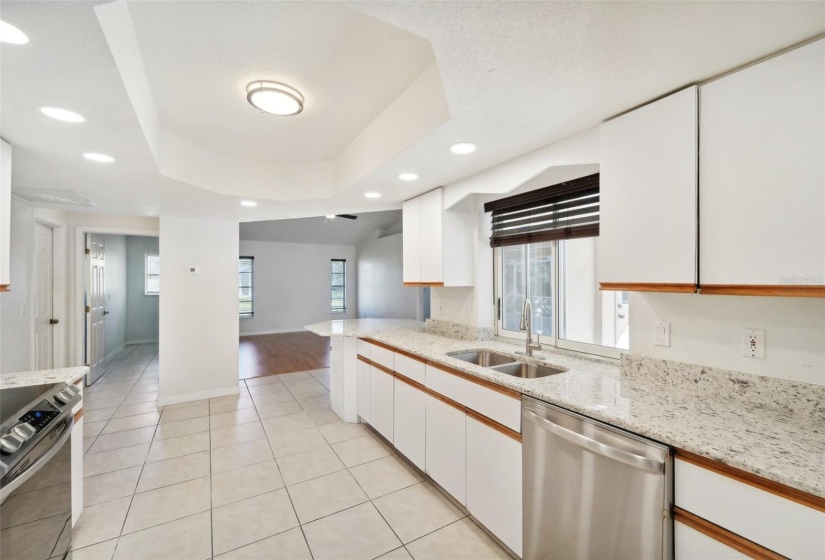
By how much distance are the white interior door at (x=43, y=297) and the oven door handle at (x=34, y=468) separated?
296 centimetres

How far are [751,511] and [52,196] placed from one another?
15.5 feet

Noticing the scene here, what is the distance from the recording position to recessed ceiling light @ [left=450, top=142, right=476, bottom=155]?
80.0 inches

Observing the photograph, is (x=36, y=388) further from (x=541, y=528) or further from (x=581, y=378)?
(x=581, y=378)

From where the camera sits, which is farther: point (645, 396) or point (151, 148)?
point (151, 148)

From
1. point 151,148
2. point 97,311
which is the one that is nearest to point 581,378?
point 151,148

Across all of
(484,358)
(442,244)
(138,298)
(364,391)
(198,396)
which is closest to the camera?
(484,358)

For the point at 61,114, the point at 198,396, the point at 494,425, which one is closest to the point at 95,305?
the point at 198,396

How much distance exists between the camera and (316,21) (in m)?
1.40

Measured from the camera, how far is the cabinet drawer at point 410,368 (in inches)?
95.4

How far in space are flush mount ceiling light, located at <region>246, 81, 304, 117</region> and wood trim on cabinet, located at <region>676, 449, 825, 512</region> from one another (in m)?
2.33

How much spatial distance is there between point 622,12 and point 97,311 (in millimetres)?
6567

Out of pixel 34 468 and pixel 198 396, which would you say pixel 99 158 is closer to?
pixel 34 468

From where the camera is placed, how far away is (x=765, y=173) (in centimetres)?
121

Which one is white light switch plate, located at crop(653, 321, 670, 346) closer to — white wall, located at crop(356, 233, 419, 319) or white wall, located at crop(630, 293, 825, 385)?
white wall, located at crop(630, 293, 825, 385)
